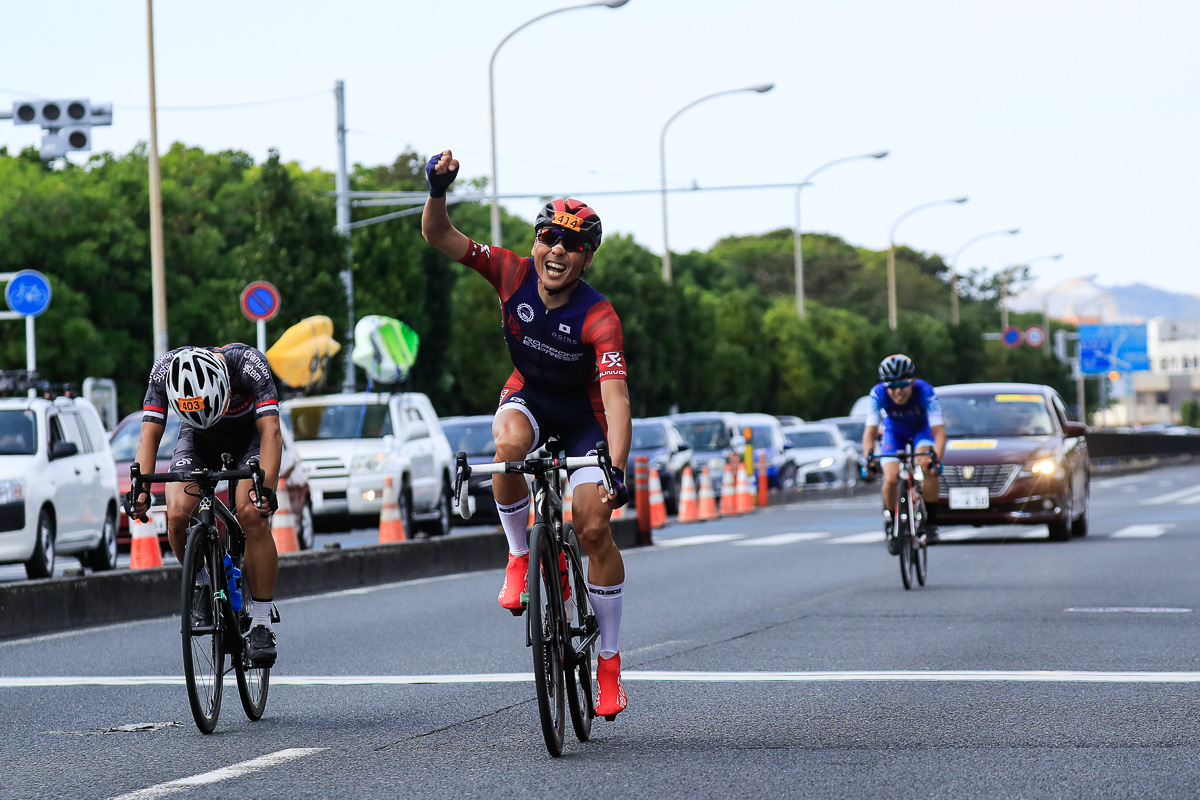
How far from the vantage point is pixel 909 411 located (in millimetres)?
15516

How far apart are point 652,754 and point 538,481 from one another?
107cm

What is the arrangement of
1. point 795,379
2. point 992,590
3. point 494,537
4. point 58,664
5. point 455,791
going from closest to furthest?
point 455,791 → point 58,664 → point 992,590 → point 494,537 → point 795,379

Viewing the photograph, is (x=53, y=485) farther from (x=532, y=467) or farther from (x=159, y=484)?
(x=532, y=467)

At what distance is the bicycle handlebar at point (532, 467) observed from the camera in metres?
6.44

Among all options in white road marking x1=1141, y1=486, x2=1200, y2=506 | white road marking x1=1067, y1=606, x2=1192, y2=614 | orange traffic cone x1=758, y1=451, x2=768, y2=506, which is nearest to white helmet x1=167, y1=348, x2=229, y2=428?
white road marking x1=1067, y1=606, x2=1192, y2=614

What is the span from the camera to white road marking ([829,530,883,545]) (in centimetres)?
2177

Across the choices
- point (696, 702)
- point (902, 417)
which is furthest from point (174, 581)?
point (696, 702)

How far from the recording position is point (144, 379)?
58281 mm

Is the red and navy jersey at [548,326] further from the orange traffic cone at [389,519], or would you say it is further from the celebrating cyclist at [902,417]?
the orange traffic cone at [389,519]

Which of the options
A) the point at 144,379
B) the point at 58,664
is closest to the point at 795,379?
the point at 144,379

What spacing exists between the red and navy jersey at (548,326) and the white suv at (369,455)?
50.1 feet

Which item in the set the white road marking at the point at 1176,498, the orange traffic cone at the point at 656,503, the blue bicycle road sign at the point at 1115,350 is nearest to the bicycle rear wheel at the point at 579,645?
the orange traffic cone at the point at 656,503

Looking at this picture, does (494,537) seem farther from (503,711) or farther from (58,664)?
(503,711)

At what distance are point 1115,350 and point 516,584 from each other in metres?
90.4
